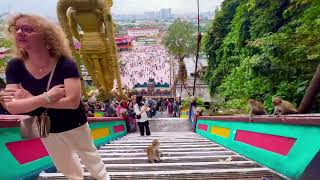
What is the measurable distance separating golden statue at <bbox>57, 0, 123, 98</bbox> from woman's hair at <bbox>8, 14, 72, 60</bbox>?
29.6 feet

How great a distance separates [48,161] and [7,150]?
0.92 meters

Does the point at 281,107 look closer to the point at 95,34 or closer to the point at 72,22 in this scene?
the point at 72,22

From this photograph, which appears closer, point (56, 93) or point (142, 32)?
point (56, 93)

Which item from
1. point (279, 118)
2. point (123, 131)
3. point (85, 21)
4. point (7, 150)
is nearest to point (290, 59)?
point (123, 131)

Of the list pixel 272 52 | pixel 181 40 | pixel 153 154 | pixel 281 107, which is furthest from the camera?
pixel 181 40

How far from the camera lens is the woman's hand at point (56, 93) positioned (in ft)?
7.36

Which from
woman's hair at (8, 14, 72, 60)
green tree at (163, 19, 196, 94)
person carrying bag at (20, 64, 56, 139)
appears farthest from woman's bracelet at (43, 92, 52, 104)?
green tree at (163, 19, 196, 94)

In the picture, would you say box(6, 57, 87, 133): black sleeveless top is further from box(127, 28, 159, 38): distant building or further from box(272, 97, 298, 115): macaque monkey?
box(127, 28, 159, 38): distant building

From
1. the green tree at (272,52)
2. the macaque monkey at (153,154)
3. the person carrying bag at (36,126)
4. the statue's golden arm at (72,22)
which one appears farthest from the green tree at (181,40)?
the person carrying bag at (36,126)

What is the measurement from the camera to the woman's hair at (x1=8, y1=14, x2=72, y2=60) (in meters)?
2.34

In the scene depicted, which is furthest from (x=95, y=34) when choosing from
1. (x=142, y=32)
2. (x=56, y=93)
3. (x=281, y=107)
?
(x=142, y=32)

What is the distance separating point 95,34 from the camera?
1244 centimetres

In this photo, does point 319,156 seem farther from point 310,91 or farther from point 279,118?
point 279,118

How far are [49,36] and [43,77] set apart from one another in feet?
0.79
